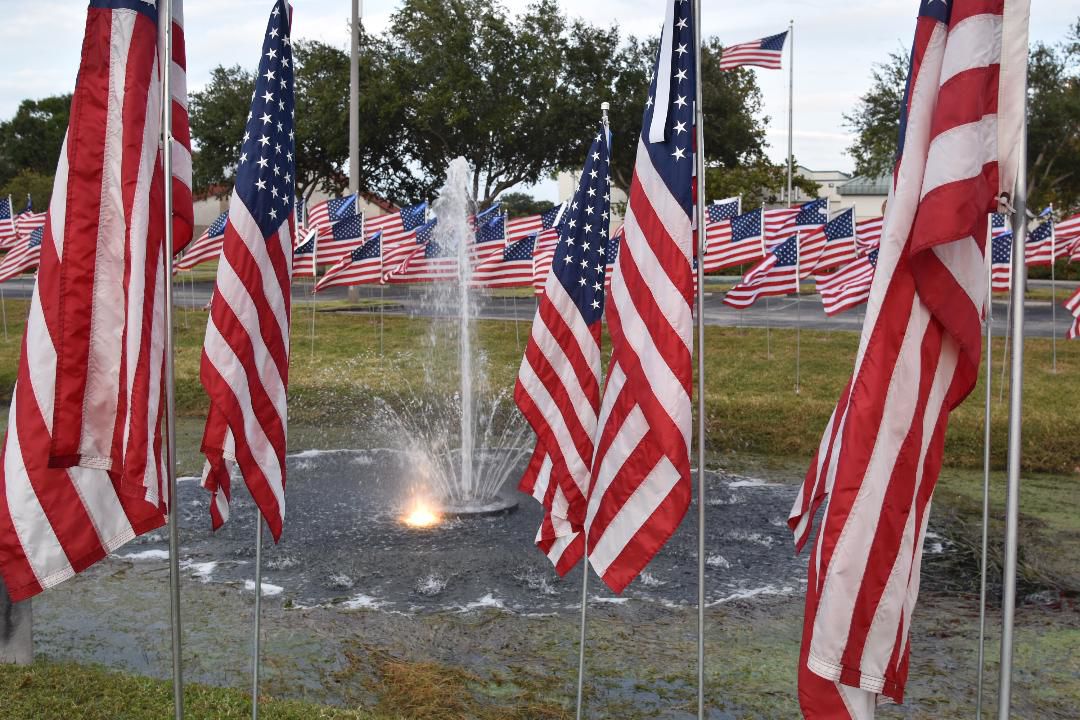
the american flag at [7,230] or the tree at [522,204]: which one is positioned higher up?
the tree at [522,204]

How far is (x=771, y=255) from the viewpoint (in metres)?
17.9

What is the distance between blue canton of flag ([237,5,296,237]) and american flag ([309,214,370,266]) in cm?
1603

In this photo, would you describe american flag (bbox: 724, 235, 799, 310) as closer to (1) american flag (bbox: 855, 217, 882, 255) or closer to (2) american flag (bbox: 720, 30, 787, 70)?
(1) american flag (bbox: 855, 217, 882, 255)

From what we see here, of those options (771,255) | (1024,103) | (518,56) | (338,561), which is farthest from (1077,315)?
(518,56)

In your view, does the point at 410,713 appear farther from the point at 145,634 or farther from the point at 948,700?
the point at 948,700

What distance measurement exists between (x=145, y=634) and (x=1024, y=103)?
22.4 feet

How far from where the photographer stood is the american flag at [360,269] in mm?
20406

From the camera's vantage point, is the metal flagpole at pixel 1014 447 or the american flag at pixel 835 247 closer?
the metal flagpole at pixel 1014 447

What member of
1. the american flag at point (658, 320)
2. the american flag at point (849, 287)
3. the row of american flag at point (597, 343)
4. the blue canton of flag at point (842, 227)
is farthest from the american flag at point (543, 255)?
the american flag at point (658, 320)

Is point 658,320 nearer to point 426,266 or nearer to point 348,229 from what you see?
point 426,266

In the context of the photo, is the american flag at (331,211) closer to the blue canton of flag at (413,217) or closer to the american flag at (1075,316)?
the blue canton of flag at (413,217)

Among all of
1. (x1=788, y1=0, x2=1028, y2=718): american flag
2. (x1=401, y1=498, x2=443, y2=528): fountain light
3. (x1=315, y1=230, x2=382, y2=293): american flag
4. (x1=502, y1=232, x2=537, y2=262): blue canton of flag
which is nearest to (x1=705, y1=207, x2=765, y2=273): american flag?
(x1=502, y1=232, x2=537, y2=262): blue canton of flag

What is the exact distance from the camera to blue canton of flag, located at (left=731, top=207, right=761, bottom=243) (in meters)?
18.9

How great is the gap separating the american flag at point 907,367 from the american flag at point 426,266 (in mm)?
15081
